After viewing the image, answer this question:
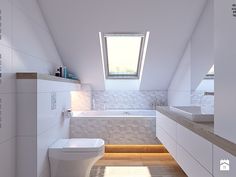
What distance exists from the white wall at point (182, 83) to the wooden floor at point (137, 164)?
93cm

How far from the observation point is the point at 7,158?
90.4 inches

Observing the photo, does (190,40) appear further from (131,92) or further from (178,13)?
(131,92)

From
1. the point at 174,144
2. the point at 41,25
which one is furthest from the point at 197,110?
the point at 41,25

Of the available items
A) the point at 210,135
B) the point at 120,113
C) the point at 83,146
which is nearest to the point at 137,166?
the point at 83,146

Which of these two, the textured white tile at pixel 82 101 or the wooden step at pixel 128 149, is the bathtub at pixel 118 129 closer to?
the wooden step at pixel 128 149

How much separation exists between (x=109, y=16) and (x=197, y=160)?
94.6 inches

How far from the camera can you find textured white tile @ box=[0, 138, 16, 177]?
2195mm

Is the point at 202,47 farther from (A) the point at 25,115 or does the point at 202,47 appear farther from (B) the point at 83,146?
(A) the point at 25,115

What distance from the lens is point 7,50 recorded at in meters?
2.34

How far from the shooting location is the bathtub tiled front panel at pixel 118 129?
173 inches

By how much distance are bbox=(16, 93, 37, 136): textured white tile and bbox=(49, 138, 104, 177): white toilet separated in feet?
1.71

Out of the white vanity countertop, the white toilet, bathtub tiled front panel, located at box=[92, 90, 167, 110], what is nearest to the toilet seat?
the white toilet

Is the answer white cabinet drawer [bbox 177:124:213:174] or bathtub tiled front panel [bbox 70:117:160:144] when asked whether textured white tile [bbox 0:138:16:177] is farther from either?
bathtub tiled front panel [bbox 70:117:160:144]

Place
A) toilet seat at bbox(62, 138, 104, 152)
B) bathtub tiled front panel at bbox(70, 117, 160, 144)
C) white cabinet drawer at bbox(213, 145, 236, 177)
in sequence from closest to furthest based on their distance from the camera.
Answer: white cabinet drawer at bbox(213, 145, 236, 177)
toilet seat at bbox(62, 138, 104, 152)
bathtub tiled front panel at bbox(70, 117, 160, 144)
